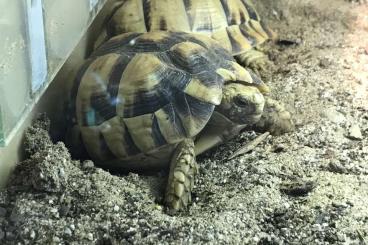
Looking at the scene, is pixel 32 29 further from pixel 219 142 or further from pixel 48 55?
pixel 219 142

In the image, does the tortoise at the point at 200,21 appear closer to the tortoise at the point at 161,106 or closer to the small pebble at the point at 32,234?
the tortoise at the point at 161,106

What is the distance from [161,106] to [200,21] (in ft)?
3.60

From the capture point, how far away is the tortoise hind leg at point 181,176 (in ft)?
9.19

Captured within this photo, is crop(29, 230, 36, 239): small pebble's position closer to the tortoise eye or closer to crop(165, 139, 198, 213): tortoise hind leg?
crop(165, 139, 198, 213): tortoise hind leg

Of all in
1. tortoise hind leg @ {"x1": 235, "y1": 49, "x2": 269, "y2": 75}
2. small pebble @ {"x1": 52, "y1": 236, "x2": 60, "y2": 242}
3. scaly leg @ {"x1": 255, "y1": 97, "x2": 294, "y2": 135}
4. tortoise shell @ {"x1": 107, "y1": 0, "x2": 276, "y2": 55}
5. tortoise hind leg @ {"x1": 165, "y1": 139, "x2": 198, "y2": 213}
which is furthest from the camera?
tortoise hind leg @ {"x1": 235, "y1": 49, "x2": 269, "y2": 75}

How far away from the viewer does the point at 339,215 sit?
2617 millimetres

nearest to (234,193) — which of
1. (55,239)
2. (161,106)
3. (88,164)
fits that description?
(161,106)

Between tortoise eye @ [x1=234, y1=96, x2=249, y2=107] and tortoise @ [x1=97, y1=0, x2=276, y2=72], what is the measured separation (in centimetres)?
80

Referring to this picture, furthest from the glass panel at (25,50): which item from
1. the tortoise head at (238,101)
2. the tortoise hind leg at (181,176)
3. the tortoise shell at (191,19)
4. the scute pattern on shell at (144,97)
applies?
the tortoise shell at (191,19)

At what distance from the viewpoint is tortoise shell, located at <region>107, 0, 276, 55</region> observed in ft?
12.6

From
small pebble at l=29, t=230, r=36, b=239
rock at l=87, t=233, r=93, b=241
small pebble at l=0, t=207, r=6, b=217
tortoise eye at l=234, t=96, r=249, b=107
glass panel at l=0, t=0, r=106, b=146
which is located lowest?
rock at l=87, t=233, r=93, b=241

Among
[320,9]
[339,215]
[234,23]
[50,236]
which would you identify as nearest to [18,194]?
[50,236]

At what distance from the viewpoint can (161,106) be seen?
2961 millimetres

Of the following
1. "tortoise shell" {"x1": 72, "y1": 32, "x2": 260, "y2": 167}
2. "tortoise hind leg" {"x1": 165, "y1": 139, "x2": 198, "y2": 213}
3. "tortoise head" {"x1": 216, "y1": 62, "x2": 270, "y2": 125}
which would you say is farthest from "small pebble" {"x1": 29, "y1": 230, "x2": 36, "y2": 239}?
"tortoise head" {"x1": 216, "y1": 62, "x2": 270, "y2": 125}
